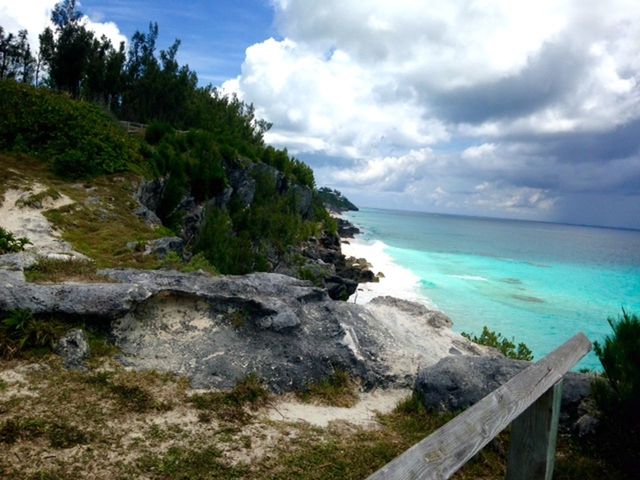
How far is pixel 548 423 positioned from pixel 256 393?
434 centimetres

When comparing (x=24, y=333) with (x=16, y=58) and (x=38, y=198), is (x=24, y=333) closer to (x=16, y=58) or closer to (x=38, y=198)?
(x=38, y=198)

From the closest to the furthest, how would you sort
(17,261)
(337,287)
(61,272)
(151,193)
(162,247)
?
(17,261) → (61,272) → (162,247) → (151,193) → (337,287)

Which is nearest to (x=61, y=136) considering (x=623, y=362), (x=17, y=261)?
(x=17, y=261)

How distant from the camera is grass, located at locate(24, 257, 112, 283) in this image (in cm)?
884

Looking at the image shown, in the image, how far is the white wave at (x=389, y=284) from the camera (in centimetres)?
4406

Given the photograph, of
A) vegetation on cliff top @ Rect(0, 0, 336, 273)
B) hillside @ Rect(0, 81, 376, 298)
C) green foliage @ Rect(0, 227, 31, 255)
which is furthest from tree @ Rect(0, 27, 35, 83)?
green foliage @ Rect(0, 227, 31, 255)

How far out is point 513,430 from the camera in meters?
3.63

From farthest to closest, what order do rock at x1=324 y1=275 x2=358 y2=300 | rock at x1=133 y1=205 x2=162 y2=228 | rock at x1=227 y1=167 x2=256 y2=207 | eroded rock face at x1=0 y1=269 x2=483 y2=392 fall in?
rock at x1=227 y1=167 x2=256 y2=207, rock at x1=324 y1=275 x2=358 y2=300, rock at x1=133 y1=205 x2=162 y2=228, eroded rock face at x1=0 y1=269 x2=483 y2=392

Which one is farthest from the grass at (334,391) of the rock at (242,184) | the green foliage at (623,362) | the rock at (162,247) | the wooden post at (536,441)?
the rock at (242,184)

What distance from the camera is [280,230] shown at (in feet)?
136

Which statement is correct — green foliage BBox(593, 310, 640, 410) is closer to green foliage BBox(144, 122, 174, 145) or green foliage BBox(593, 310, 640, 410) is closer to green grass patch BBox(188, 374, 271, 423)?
green grass patch BBox(188, 374, 271, 423)

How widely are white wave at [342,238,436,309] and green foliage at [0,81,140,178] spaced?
17.7 m

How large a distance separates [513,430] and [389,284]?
47834mm

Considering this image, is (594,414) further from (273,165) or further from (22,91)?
(273,165)
